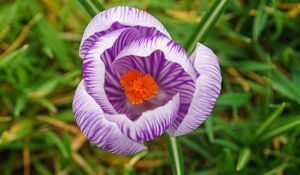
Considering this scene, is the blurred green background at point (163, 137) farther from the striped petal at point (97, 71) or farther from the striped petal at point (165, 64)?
the striped petal at point (97, 71)

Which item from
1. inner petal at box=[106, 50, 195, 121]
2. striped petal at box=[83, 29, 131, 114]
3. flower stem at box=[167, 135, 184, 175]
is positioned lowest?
flower stem at box=[167, 135, 184, 175]

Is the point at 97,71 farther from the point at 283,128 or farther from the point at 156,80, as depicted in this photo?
the point at 283,128

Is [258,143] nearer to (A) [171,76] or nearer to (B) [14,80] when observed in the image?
(A) [171,76]

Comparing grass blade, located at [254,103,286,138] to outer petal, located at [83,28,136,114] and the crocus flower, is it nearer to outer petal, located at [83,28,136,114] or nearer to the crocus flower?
the crocus flower

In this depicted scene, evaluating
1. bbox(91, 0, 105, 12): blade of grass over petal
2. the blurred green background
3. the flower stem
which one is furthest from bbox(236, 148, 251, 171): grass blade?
bbox(91, 0, 105, 12): blade of grass over petal

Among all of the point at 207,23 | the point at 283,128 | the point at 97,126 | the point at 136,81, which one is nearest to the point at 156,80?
the point at 136,81
